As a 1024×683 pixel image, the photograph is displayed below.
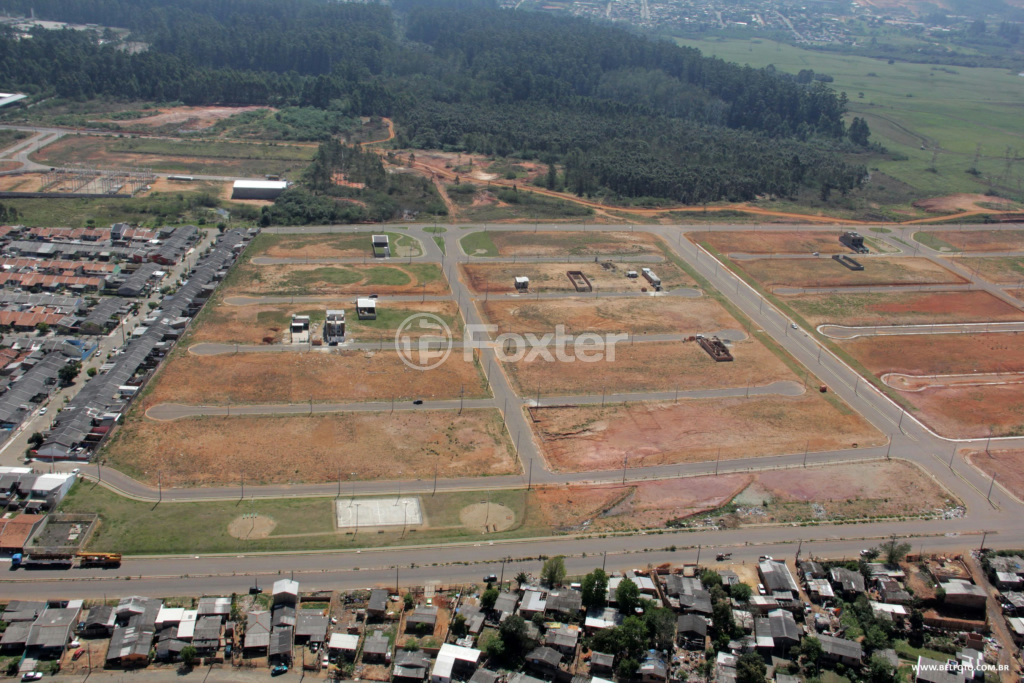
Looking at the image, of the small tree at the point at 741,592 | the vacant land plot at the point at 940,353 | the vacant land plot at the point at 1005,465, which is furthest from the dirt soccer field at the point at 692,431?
the small tree at the point at 741,592

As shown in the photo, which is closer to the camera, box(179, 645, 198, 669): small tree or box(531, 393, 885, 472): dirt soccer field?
box(179, 645, 198, 669): small tree

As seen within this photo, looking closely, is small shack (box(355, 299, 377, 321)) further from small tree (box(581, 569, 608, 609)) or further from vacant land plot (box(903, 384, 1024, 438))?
vacant land plot (box(903, 384, 1024, 438))

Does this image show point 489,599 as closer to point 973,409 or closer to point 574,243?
point 973,409

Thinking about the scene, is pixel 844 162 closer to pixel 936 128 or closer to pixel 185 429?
pixel 936 128

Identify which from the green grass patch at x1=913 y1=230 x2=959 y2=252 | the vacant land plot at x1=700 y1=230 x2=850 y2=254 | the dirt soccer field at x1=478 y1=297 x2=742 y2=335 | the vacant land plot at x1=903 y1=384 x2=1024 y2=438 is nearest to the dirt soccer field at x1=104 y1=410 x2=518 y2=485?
the dirt soccer field at x1=478 y1=297 x2=742 y2=335

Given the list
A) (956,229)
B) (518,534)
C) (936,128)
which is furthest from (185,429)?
(936,128)

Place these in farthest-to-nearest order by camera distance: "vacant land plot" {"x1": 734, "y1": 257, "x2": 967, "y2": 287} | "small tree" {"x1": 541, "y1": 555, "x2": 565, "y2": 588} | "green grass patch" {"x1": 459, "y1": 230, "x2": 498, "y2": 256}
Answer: "green grass patch" {"x1": 459, "y1": 230, "x2": 498, "y2": 256}
"vacant land plot" {"x1": 734, "y1": 257, "x2": 967, "y2": 287}
"small tree" {"x1": 541, "y1": 555, "x2": 565, "y2": 588}

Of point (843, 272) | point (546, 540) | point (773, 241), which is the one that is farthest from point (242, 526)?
point (773, 241)
